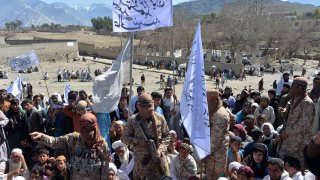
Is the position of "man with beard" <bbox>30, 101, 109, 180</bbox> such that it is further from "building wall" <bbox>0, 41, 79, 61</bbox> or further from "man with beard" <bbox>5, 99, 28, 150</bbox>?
"building wall" <bbox>0, 41, 79, 61</bbox>

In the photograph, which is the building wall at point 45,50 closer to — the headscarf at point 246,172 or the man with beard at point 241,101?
the man with beard at point 241,101

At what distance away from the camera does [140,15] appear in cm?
675

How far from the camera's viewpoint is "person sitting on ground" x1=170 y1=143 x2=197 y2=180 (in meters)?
5.45

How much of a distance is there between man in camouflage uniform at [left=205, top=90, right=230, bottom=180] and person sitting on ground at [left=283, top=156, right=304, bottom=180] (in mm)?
714

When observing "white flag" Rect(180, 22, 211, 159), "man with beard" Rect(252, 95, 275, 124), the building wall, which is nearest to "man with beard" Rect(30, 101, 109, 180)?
"white flag" Rect(180, 22, 211, 159)

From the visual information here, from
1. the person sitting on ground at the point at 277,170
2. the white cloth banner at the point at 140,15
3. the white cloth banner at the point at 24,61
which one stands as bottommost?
the person sitting on ground at the point at 277,170

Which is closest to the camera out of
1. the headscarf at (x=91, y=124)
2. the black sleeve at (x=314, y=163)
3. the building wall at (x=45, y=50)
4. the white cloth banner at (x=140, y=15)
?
the black sleeve at (x=314, y=163)

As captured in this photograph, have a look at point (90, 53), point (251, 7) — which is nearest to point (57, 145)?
point (90, 53)

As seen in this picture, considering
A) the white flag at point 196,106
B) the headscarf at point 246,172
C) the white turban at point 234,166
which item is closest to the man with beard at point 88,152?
the white flag at point 196,106

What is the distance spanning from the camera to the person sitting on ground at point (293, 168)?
4.86 meters

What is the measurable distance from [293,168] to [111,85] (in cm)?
307

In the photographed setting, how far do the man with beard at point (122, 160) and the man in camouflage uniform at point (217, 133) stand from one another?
1172mm

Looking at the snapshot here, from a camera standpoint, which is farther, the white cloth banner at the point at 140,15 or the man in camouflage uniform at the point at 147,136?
the white cloth banner at the point at 140,15

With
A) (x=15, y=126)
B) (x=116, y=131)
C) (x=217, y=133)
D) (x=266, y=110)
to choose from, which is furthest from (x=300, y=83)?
(x=15, y=126)
